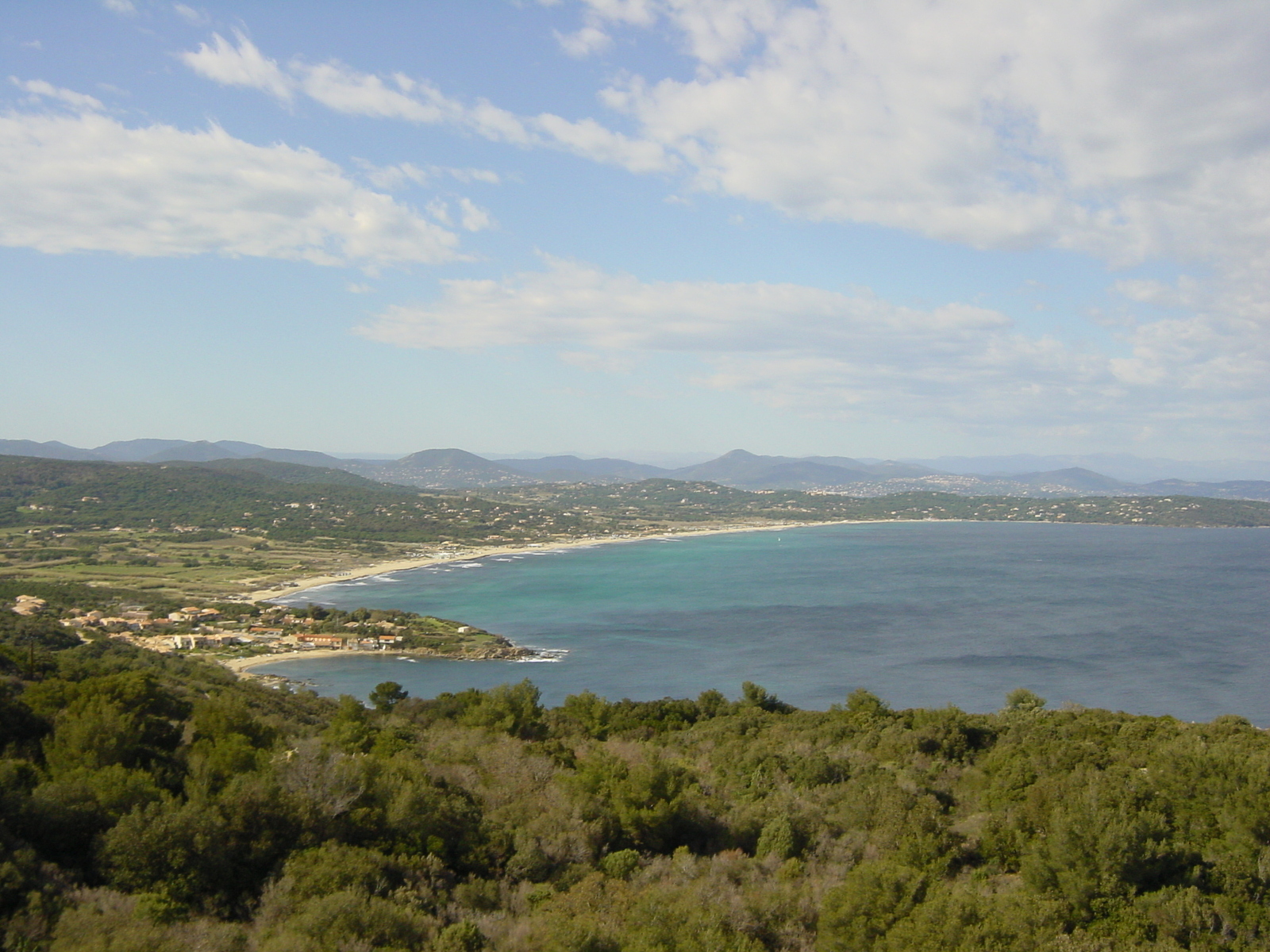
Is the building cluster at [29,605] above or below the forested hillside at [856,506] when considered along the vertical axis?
below

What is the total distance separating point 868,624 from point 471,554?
5028 centimetres

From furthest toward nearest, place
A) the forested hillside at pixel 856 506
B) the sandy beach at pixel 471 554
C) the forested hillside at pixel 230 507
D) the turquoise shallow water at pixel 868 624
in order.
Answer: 1. the forested hillside at pixel 856 506
2. the forested hillside at pixel 230 507
3. the sandy beach at pixel 471 554
4. the turquoise shallow water at pixel 868 624

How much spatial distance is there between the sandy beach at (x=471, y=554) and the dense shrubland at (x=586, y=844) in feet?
109

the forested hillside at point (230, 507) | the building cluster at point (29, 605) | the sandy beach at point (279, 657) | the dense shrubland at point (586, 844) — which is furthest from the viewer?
the forested hillside at point (230, 507)

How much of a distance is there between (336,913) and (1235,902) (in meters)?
7.97

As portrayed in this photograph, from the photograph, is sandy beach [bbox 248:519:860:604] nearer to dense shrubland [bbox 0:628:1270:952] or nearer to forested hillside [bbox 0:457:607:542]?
forested hillside [bbox 0:457:607:542]

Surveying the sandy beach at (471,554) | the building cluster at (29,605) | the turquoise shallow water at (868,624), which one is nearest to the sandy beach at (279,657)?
the sandy beach at (471,554)

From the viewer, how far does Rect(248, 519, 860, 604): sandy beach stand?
2381 inches

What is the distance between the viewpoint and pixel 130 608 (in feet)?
146

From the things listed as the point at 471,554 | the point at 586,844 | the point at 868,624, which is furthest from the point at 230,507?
the point at 586,844

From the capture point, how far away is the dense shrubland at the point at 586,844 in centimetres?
670

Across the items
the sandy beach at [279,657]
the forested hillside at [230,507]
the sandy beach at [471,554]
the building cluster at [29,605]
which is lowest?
the sandy beach at [279,657]

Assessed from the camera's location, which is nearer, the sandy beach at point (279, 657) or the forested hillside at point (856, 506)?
the sandy beach at point (279, 657)

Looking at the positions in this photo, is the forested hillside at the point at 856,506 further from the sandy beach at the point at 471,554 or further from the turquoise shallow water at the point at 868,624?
the turquoise shallow water at the point at 868,624
